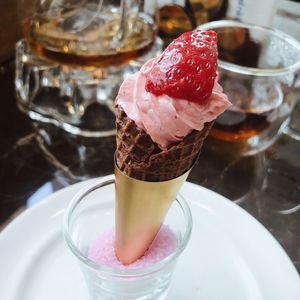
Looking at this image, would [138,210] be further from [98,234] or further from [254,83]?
[254,83]

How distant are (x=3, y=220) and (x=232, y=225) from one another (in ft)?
1.10

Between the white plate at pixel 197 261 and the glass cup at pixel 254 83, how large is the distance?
212mm

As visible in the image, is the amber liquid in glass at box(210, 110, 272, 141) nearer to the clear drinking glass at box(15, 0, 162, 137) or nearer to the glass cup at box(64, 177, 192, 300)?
the clear drinking glass at box(15, 0, 162, 137)

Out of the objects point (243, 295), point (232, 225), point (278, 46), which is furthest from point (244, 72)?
point (243, 295)

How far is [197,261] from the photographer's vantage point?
67 centimetres

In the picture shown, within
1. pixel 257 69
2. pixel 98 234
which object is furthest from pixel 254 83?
pixel 98 234

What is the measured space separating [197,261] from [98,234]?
5.6 inches

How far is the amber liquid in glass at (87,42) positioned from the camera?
0.91 m

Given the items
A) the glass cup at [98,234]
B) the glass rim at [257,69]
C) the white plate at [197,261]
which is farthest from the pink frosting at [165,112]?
the glass rim at [257,69]

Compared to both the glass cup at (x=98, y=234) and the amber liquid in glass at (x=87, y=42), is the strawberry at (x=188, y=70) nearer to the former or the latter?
the glass cup at (x=98, y=234)

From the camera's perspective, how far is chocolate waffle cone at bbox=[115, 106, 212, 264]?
0.47 m

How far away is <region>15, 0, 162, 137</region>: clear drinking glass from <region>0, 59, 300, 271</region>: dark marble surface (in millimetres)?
45

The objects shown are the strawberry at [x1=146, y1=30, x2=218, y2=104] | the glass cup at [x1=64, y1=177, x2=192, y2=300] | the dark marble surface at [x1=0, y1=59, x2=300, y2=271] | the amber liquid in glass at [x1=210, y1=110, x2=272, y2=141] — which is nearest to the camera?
the strawberry at [x1=146, y1=30, x2=218, y2=104]

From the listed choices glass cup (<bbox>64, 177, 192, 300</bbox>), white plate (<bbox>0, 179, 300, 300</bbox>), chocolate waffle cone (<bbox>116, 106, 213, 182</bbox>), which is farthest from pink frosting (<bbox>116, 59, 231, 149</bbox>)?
white plate (<bbox>0, 179, 300, 300</bbox>)
